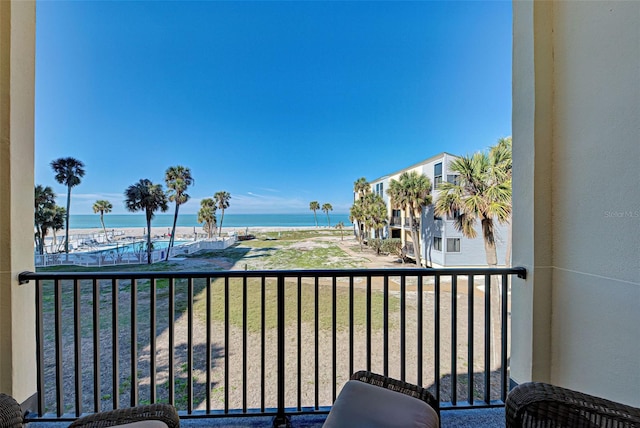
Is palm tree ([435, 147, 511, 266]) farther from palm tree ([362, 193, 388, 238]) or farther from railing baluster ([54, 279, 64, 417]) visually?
palm tree ([362, 193, 388, 238])

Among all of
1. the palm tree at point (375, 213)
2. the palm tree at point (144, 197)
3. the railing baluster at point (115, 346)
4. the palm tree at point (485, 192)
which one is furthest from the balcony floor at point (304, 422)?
the palm tree at point (375, 213)

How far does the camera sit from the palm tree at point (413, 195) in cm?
1450

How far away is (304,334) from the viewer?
6000mm

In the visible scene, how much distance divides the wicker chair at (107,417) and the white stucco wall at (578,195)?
1794mm

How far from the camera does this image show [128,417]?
0.80 m

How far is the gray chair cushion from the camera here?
0.78 metres

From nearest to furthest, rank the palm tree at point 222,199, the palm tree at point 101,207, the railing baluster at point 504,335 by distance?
the railing baluster at point 504,335, the palm tree at point 101,207, the palm tree at point 222,199

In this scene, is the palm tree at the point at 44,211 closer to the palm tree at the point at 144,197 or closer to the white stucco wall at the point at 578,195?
the palm tree at the point at 144,197

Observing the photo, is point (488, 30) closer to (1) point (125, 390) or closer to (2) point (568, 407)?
Result: (2) point (568, 407)

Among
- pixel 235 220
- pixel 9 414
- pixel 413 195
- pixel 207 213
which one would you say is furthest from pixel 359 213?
pixel 235 220

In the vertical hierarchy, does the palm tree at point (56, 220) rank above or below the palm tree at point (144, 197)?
below

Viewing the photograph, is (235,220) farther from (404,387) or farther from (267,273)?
(404,387)

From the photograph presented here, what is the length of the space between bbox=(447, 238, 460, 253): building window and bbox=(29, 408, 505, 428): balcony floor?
1349 cm

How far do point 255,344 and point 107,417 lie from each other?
17.6 ft
